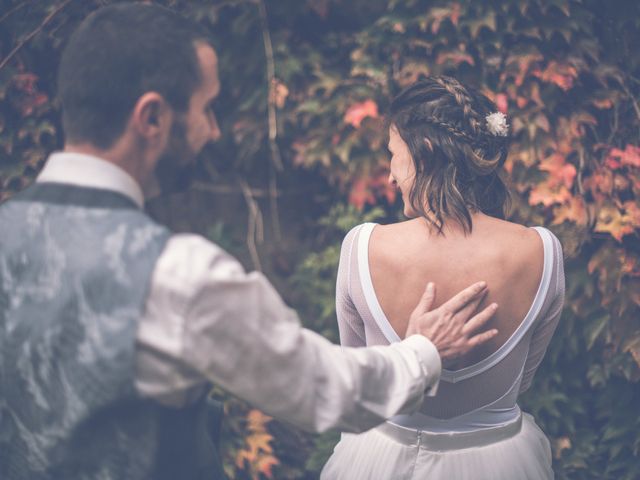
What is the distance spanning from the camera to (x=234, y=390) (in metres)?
1.31

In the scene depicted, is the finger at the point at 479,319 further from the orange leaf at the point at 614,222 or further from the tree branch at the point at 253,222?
the tree branch at the point at 253,222

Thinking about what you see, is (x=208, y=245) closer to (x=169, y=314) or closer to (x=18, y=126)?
(x=169, y=314)

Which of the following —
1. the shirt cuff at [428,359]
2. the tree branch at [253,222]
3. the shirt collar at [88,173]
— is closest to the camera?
the shirt collar at [88,173]

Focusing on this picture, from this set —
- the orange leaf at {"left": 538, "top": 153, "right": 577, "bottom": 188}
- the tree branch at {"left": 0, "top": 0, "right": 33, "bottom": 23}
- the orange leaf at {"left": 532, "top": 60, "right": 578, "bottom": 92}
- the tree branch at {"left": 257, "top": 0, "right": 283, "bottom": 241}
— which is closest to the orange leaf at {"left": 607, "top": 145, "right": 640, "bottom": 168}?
the orange leaf at {"left": 538, "top": 153, "right": 577, "bottom": 188}

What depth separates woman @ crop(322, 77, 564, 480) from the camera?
1.95 meters

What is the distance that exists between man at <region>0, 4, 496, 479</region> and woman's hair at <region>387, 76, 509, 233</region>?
67 centimetres

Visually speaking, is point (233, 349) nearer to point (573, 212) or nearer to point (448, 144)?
point (448, 144)

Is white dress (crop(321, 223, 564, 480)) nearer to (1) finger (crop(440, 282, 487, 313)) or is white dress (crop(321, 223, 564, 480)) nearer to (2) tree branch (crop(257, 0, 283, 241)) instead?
(1) finger (crop(440, 282, 487, 313))

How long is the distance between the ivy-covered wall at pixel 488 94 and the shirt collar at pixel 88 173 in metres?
1.97

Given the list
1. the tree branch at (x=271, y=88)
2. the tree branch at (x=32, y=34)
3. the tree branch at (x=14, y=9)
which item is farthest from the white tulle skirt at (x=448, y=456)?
the tree branch at (x=14, y=9)

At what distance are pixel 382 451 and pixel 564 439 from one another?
1.40m

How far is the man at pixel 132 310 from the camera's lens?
1.21m

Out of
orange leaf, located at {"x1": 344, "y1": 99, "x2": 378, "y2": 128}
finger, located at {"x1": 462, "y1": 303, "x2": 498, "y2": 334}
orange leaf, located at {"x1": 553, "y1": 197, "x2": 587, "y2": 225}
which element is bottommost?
orange leaf, located at {"x1": 553, "y1": 197, "x2": 587, "y2": 225}

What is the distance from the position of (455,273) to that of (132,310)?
1044 mm
